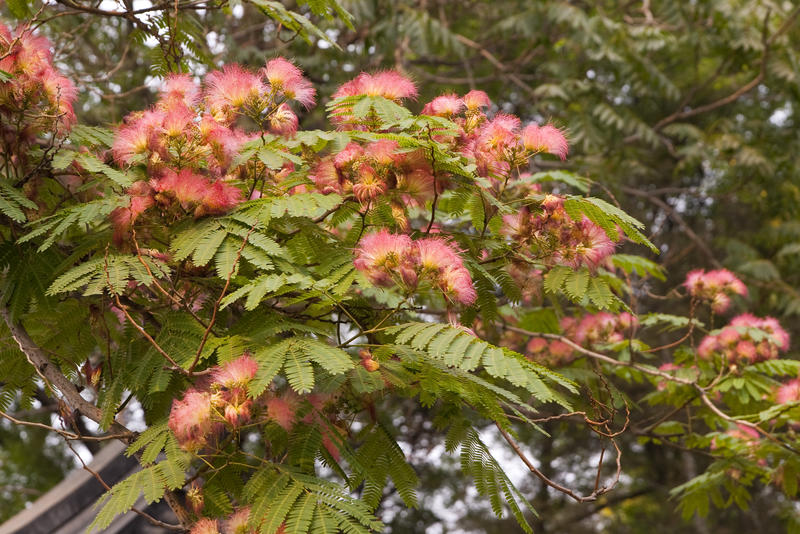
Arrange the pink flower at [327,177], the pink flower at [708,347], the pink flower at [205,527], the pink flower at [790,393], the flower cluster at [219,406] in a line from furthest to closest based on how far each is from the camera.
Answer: the pink flower at [708,347]
the pink flower at [790,393]
the pink flower at [327,177]
the pink flower at [205,527]
the flower cluster at [219,406]

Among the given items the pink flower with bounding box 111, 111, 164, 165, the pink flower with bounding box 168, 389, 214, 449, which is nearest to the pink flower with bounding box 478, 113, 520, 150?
the pink flower with bounding box 111, 111, 164, 165

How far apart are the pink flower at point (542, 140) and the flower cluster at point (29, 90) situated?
5.20 feet

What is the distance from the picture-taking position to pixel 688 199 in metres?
11.0

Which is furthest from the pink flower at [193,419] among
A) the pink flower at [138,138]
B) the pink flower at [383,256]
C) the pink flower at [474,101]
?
the pink flower at [474,101]

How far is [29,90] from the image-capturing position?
2.71 metres

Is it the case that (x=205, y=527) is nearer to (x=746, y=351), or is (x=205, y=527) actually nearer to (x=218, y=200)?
(x=218, y=200)

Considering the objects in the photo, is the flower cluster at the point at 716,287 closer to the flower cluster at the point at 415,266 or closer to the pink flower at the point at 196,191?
the flower cluster at the point at 415,266

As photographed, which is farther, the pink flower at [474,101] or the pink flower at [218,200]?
the pink flower at [474,101]

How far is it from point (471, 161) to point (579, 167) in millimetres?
5055

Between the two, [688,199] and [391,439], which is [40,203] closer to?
[391,439]

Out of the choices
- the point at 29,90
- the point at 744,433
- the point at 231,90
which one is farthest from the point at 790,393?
the point at 29,90

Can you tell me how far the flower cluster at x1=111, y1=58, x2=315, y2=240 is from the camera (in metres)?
2.62

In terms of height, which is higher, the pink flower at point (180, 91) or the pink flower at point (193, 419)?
the pink flower at point (180, 91)

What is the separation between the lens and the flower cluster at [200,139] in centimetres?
262
